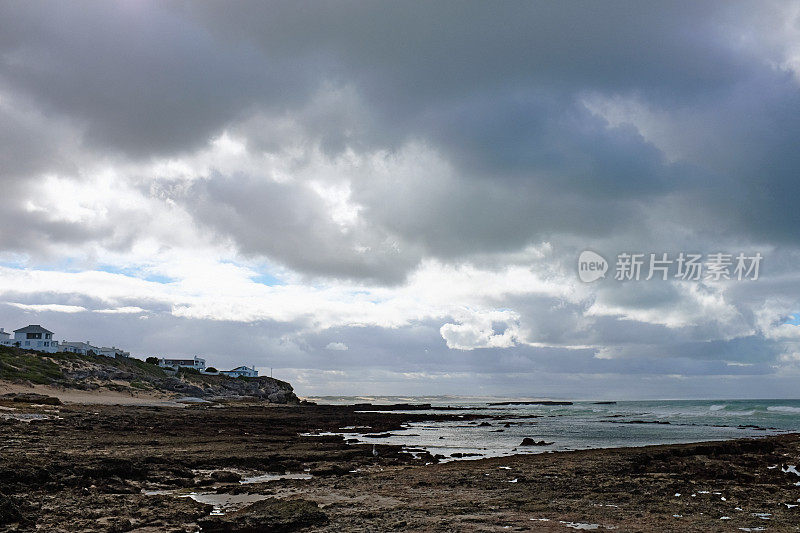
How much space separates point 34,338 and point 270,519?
157229 mm

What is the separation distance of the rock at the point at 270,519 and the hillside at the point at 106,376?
3209 inches

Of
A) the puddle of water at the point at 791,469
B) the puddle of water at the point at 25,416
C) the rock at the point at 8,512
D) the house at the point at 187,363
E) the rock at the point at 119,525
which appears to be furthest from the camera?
the house at the point at 187,363

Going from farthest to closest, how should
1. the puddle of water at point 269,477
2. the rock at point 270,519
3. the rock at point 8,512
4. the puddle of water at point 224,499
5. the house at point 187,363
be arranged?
the house at point 187,363 < the puddle of water at point 269,477 < the puddle of water at point 224,499 < the rock at point 270,519 < the rock at point 8,512

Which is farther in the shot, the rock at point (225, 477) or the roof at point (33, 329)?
the roof at point (33, 329)

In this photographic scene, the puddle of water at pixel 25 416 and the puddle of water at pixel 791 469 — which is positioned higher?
the puddle of water at pixel 791 469

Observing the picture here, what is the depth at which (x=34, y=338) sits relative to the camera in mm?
141125

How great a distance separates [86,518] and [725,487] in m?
21.5

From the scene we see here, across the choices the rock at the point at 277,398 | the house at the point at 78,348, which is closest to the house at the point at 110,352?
the house at the point at 78,348

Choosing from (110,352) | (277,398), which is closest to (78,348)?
(110,352)

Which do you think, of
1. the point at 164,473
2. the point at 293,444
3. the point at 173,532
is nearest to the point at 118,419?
the point at 293,444

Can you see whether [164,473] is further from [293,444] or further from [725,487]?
[725,487]

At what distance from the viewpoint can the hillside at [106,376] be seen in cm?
8719

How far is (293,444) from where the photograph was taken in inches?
1409

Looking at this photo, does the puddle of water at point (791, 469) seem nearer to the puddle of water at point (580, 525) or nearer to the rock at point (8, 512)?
the puddle of water at point (580, 525)
